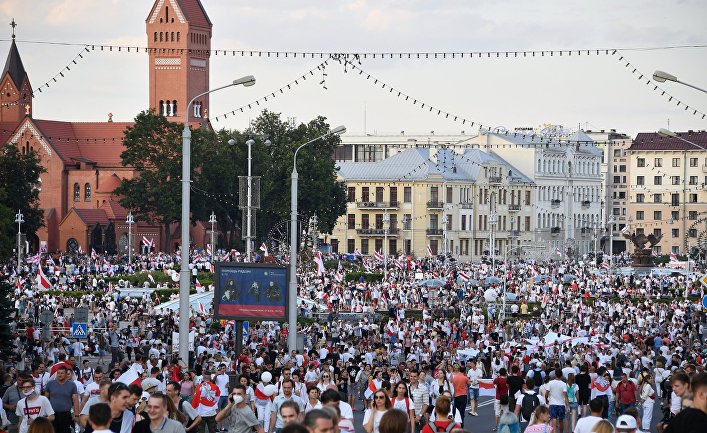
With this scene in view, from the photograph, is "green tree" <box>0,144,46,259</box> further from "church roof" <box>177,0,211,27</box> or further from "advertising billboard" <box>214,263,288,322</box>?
"advertising billboard" <box>214,263,288,322</box>

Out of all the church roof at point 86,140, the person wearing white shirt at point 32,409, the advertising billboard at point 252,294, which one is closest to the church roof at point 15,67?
the church roof at point 86,140

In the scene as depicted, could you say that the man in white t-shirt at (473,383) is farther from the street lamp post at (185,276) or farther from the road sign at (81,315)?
the road sign at (81,315)

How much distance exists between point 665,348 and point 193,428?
2036 cm

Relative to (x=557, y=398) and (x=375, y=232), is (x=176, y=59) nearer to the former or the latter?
(x=375, y=232)

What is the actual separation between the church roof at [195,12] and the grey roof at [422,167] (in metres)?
15.6

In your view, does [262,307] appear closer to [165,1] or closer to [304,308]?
[304,308]

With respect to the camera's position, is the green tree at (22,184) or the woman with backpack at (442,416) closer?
the woman with backpack at (442,416)

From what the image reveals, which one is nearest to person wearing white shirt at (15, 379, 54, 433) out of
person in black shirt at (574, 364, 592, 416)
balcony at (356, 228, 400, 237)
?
person in black shirt at (574, 364, 592, 416)

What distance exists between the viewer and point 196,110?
117 m

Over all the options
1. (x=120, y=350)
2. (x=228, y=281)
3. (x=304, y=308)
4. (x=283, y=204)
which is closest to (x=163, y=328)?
(x=120, y=350)

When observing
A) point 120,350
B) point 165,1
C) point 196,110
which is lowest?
point 120,350

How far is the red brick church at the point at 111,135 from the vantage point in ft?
352

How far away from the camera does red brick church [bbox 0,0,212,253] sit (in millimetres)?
107375

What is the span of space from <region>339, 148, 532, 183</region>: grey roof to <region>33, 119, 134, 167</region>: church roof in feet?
57.8
